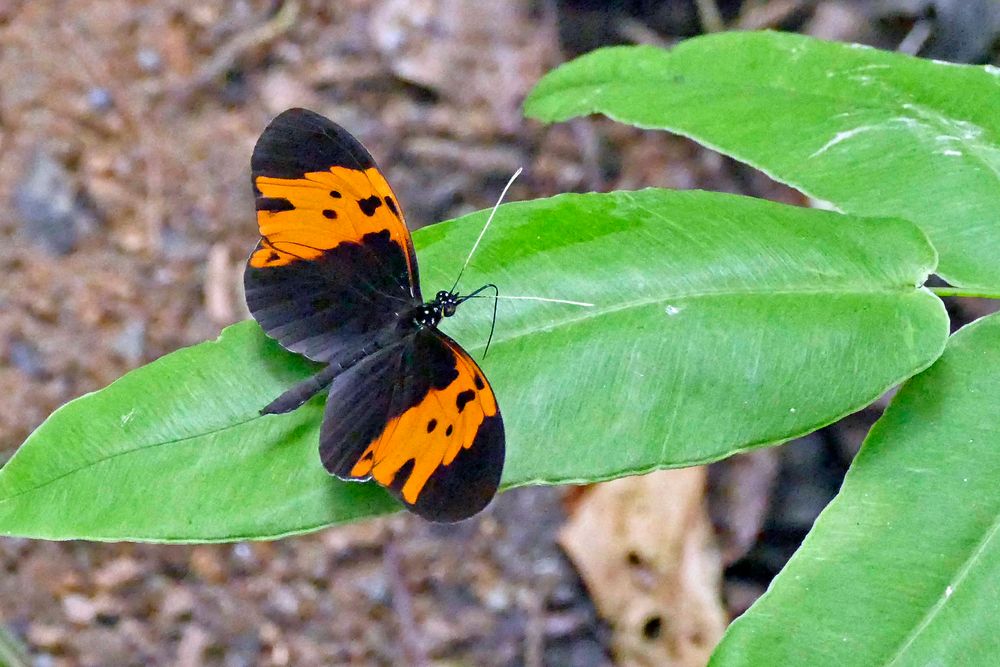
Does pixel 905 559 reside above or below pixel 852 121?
below

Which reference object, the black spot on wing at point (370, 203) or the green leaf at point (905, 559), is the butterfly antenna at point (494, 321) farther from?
the green leaf at point (905, 559)

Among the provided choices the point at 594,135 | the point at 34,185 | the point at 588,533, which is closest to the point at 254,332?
the point at 588,533

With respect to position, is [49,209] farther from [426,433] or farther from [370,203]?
[426,433]

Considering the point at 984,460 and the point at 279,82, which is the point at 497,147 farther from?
the point at 984,460

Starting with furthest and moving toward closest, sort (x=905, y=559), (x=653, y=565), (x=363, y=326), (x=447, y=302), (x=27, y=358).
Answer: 1. (x=27, y=358)
2. (x=653, y=565)
3. (x=363, y=326)
4. (x=447, y=302)
5. (x=905, y=559)

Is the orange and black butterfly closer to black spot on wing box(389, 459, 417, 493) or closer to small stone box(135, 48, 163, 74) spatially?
black spot on wing box(389, 459, 417, 493)

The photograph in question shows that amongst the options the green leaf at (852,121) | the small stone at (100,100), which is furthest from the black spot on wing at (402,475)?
the small stone at (100,100)

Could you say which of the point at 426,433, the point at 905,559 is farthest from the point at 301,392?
the point at 905,559

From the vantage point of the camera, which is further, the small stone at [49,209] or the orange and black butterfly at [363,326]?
the small stone at [49,209]
